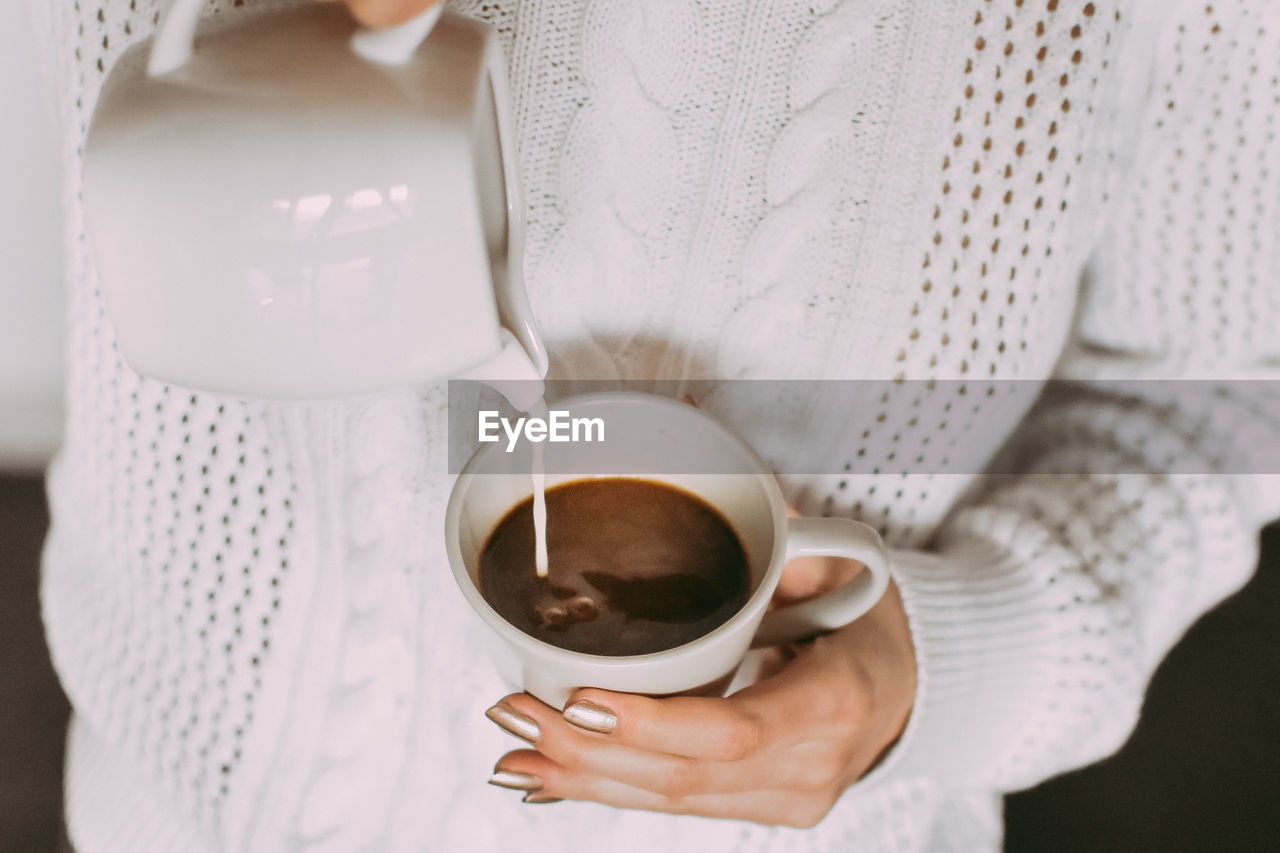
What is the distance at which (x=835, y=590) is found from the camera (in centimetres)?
50

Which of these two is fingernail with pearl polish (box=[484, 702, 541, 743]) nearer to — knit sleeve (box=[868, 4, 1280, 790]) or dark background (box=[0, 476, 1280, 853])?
knit sleeve (box=[868, 4, 1280, 790])

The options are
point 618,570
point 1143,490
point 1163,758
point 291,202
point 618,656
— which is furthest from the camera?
point 1163,758

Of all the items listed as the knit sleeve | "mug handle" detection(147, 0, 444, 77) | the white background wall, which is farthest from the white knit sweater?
the white background wall

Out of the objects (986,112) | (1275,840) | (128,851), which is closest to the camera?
(986,112)

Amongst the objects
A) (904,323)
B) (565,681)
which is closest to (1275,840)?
(904,323)

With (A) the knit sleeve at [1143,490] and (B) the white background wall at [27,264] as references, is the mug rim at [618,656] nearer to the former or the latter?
(A) the knit sleeve at [1143,490]

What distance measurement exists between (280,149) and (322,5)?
0.26 feet

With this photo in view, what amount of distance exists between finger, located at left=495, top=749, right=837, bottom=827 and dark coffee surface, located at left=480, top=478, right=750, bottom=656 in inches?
3.3

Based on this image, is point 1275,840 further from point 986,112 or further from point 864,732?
point 986,112

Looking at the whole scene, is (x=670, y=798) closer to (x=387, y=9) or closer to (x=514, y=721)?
(x=514, y=721)

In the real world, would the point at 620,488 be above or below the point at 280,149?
below

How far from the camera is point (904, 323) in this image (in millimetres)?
589

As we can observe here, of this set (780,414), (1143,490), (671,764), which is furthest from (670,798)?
(1143,490)

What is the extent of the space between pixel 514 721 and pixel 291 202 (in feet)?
1.06
